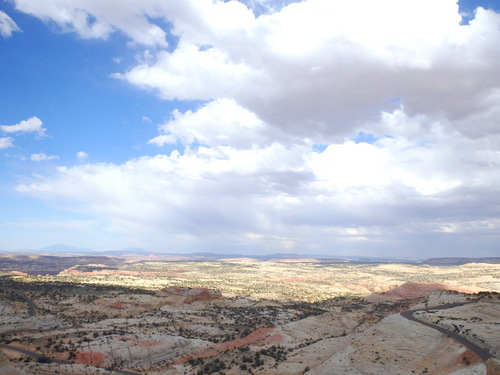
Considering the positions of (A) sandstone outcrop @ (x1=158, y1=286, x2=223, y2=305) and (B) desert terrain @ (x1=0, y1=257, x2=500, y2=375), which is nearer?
(B) desert terrain @ (x1=0, y1=257, x2=500, y2=375)

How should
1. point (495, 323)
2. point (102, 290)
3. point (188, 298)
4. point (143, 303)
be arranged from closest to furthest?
point (495, 323), point (143, 303), point (188, 298), point (102, 290)

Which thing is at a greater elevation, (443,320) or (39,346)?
(443,320)

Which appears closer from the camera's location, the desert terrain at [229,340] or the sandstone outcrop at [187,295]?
the desert terrain at [229,340]

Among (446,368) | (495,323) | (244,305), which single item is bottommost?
(244,305)

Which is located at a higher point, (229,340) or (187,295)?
(187,295)

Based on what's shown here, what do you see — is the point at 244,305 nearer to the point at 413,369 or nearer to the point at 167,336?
the point at 167,336

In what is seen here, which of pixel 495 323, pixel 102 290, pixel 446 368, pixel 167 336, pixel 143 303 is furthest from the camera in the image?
pixel 102 290

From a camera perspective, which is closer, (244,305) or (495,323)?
(495,323)

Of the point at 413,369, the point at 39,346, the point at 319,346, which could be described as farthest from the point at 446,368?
the point at 39,346

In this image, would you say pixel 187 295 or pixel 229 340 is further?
pixel 187 295

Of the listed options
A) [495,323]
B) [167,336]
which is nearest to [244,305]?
[167,336]
